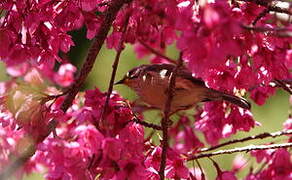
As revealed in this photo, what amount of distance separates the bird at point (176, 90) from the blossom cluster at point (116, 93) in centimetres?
6

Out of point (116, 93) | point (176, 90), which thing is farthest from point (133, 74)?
point (116, 93)

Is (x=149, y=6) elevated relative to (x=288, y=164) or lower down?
elevated

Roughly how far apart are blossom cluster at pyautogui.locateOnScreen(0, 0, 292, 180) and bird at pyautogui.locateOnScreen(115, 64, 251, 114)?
0.06 metres

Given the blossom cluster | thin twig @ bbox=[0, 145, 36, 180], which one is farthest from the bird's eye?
thin twig @ bbox=[0, 145, 36, 180]

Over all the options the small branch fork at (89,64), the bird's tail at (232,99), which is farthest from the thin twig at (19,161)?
the bird's tail at (232,99)

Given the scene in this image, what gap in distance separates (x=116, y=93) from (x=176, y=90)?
528mm

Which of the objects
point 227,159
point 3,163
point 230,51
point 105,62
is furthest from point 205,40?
point 105,62

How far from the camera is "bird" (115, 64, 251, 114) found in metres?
2.40

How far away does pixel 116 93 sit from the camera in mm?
1942

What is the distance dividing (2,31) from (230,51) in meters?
0.78

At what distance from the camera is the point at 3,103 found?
195cm

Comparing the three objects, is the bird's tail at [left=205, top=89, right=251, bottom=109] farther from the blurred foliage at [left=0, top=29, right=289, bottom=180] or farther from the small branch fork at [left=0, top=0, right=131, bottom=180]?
the blurred foliage at [left=0, top=29, right=289, bottom=180]

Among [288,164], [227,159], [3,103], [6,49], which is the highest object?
[6,49]

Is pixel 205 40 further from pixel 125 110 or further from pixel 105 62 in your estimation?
pixel 105 62
